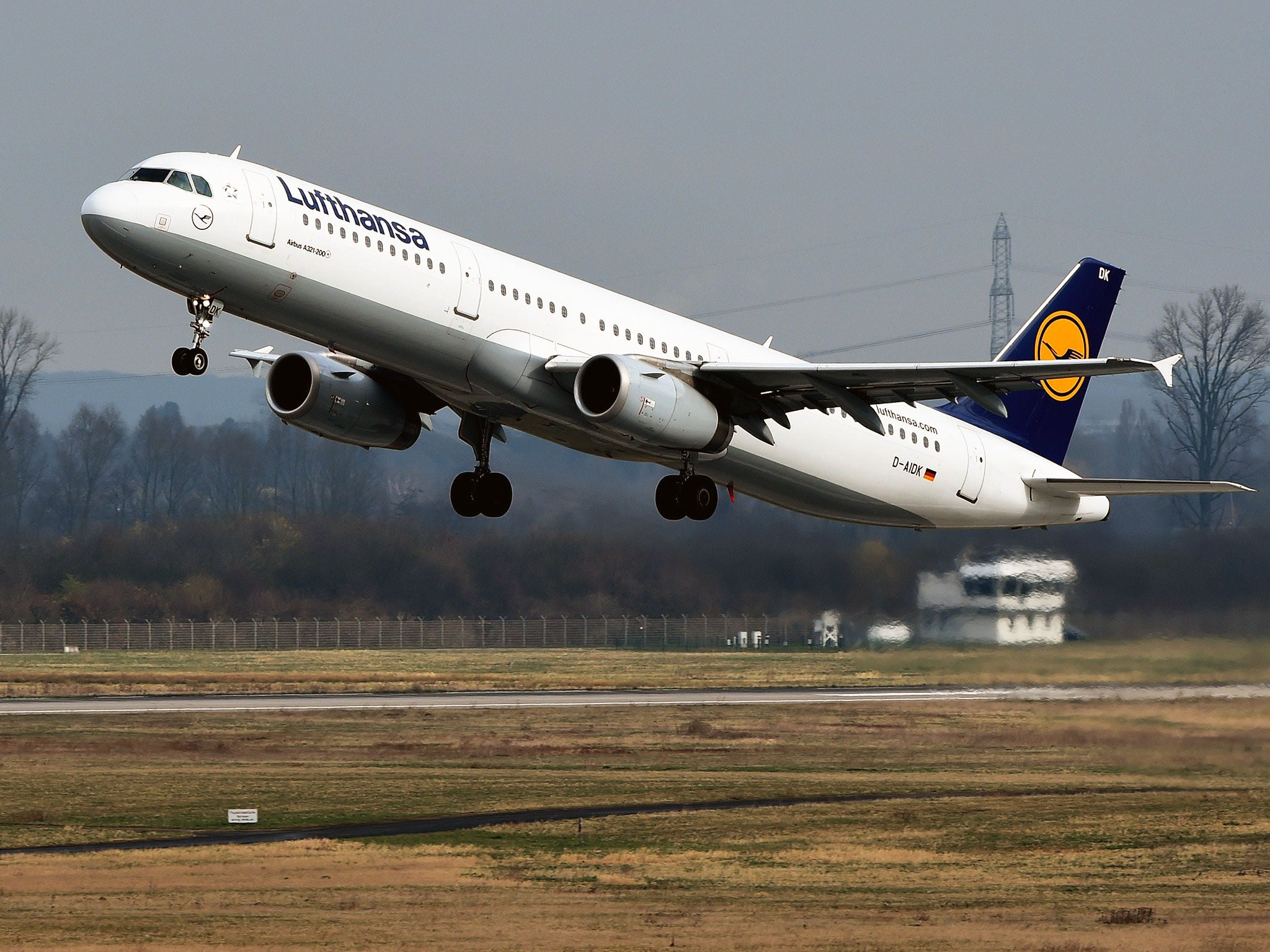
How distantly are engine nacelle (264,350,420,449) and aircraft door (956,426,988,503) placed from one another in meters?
12.5

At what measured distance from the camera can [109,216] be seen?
2678 cm

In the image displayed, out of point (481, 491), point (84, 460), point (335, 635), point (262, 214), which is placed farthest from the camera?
point (84, 460)

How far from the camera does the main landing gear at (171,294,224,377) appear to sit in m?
27.5

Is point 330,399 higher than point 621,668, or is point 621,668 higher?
point 330,399

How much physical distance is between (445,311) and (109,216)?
570 cm

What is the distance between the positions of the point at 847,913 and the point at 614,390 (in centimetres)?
1036

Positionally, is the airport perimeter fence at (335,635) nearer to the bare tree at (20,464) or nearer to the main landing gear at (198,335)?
the bare tree at (20,464)

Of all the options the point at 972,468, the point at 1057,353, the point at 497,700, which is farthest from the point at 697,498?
the point at 497,700

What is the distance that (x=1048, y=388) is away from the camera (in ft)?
136

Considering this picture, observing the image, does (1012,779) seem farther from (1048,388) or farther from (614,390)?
(614,390)

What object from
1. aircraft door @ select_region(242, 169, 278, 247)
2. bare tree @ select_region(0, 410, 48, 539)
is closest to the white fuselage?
aircraft door @ select_region(242, 169, 278, 247)

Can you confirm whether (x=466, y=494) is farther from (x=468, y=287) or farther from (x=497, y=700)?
(x=497, y=700)

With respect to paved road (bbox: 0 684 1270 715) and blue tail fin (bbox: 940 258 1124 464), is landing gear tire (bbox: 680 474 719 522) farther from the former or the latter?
paved road (bbox: 0 684 1270 715)

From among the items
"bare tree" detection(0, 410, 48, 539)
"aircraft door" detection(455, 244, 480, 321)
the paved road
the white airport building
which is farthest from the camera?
"bare tree" detection(0, 410, 48, 539)
